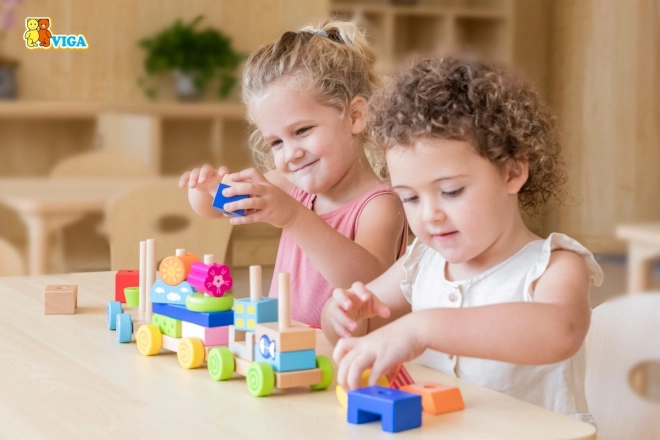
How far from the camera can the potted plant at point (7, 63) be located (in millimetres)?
2826

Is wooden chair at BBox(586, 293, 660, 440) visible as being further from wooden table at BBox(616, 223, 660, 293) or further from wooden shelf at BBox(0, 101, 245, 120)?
wooden shelf at BBox(0, 101, 245, 120)

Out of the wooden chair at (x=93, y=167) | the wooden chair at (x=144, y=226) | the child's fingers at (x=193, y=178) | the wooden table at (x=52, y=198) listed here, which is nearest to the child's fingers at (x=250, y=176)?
the child's fingers at (x=193, y=178)

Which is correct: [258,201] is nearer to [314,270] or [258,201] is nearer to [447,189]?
[447,189]

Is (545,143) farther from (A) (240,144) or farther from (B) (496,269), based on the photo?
(A) (240,144)

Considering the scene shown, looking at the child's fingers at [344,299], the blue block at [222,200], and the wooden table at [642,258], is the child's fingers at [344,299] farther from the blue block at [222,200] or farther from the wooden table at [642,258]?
the wooden table at [642,258]

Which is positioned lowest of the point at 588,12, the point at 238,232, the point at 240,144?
the point at 238,232

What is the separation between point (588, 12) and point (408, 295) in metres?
2.70

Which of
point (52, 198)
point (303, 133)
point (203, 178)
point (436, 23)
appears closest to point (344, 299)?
point (203, 178)

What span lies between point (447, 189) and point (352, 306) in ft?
0.47

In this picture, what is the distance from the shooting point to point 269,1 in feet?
10.6

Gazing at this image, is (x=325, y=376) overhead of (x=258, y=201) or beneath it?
beneath

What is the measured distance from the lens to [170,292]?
83 centimetres

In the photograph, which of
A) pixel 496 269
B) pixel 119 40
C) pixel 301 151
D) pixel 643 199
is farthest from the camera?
pixel 643 199

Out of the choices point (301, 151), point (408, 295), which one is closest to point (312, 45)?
point (301, 151)
